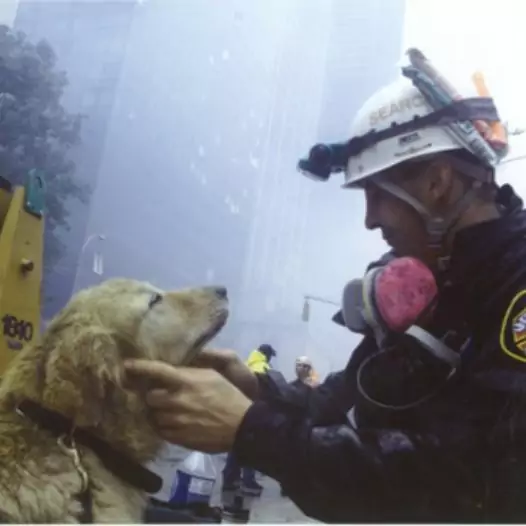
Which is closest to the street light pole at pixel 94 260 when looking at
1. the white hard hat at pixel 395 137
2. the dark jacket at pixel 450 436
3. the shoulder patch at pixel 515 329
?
the dark jacket at pixel 450 436

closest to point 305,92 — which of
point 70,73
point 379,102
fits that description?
point 379,102

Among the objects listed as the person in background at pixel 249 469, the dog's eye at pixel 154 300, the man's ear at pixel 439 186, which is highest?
the man's ear at pixel 439 186

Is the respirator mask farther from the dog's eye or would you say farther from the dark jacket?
the dog's eye

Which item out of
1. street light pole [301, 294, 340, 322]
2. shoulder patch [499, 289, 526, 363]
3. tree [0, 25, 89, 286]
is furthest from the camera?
tree [0, 25, 89, 286]

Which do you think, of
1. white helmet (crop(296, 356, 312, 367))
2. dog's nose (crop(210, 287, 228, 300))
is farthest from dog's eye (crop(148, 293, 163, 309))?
white helmet (crop(296, 356, 312, 367))

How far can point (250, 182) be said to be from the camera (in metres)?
1.71

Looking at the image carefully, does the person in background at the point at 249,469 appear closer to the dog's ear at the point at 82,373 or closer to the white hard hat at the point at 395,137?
the dog's ear at the point at 82,373

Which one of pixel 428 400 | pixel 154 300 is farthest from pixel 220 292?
pixel 428 400

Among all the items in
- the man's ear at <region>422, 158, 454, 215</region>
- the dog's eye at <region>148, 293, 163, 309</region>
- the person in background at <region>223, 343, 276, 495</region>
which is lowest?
the person in background at <region>223, 343, 276, 495</region>

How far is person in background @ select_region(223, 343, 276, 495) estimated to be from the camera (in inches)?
56.6

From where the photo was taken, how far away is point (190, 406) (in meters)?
1.39

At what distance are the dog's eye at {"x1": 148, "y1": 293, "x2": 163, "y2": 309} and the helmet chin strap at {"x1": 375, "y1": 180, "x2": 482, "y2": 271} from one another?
58cm

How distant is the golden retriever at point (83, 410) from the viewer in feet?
4.24

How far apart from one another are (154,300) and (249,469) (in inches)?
16.2
